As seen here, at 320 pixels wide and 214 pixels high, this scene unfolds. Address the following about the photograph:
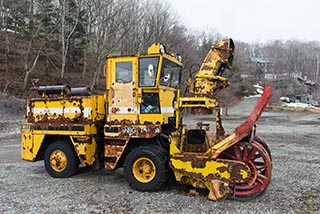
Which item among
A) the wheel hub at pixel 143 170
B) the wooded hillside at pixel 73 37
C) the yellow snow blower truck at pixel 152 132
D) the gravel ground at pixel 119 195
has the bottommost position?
the gravel ground at pixel 119 195

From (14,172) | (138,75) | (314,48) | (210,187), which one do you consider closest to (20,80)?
(14,172)

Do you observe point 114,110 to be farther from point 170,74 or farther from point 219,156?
point 219,156

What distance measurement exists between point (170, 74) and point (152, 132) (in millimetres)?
1419

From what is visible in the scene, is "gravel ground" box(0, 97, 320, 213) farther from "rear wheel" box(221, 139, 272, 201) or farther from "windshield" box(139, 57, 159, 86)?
"windshield" box(139, 57, 159, 86)

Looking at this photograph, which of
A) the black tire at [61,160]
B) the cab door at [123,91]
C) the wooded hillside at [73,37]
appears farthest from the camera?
the wooded hillside at [73,37]

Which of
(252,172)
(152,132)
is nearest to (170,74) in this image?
(152,132)

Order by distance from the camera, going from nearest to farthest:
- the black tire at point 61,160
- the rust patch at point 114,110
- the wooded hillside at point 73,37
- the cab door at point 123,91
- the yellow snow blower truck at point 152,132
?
the yellow snow blower truck at point 152,132 → the cab door at point 123,91 → the rust patch at point 114,110 → the black tire at point 61,160 → the wooded hillside at point 73,37

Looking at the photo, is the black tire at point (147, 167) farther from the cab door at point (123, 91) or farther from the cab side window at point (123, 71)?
the cab side window at point (123, 71)

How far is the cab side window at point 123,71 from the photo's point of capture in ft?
22.6

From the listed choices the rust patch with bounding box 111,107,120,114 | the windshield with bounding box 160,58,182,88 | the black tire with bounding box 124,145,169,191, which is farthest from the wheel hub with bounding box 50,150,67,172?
the windshield with bounding box 160,58,182,88

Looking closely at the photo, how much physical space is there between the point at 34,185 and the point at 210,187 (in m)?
3.76

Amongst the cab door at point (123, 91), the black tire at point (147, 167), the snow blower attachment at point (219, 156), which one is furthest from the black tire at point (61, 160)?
the snow blower attachment at point (219, 156)

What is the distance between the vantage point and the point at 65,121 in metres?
7.58

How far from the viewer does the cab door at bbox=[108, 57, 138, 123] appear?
22.5ft
